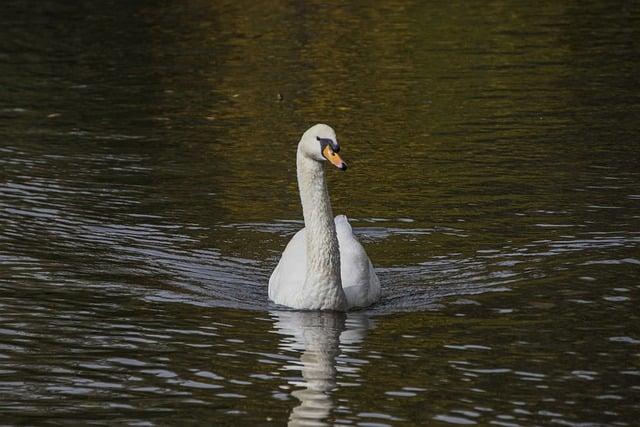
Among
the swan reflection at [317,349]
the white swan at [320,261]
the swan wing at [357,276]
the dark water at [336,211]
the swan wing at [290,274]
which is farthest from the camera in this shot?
the swan wing at [290,274]

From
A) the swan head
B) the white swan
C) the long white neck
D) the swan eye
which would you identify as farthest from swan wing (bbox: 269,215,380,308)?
the swan eye

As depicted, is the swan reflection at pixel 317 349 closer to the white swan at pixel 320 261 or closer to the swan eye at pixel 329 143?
the white swan at pixel 320 261

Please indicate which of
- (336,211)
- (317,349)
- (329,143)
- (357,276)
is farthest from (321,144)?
(336,211)

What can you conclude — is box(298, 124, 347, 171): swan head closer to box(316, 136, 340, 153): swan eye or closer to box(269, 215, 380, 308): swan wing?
box(316, 136, 340, 153): swan eye

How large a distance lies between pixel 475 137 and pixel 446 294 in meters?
8.21

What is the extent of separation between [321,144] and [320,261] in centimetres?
98

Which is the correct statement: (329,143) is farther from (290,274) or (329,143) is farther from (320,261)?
(290,274)

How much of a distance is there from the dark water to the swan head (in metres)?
1.34

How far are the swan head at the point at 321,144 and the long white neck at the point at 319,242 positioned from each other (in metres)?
0.16

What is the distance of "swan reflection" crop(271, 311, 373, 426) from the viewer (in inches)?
392

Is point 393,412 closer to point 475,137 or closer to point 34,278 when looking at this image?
point 34,278

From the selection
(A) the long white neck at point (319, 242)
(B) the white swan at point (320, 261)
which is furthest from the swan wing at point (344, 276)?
(A) the long white neck at point (319, 242)

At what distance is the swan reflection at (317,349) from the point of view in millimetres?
9961

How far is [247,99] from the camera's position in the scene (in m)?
25.5
